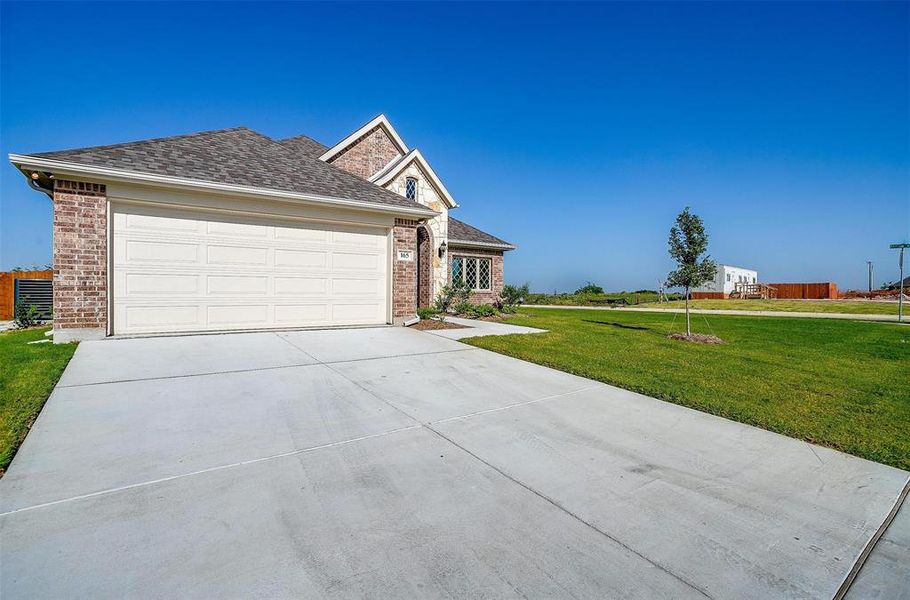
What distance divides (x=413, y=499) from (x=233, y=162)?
9.24 m

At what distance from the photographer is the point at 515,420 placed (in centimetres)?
417

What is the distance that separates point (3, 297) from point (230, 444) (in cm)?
1802

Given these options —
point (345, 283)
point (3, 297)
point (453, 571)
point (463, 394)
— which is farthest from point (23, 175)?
point (3, 297)

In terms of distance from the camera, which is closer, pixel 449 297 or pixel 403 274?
pixel 403 274

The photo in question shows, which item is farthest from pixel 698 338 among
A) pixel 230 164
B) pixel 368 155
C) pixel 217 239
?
pixel 368 155

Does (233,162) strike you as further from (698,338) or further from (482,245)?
(698,338)

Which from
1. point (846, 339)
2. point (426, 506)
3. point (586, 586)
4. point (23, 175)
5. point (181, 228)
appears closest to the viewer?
point (586, 586)

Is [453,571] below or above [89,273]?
below

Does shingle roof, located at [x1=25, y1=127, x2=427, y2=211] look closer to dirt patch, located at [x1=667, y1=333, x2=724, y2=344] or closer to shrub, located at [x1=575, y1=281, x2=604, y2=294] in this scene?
dirt patch, located at [x1=667, y1=333, x2=724, y2=344]

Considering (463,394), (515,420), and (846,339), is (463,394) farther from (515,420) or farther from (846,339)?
(846,339)

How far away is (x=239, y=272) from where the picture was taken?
862cm

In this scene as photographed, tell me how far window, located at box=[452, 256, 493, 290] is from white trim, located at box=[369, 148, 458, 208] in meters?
2.88

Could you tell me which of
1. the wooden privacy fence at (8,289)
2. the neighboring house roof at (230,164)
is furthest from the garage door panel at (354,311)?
the wooden privacy fence at (8,289)

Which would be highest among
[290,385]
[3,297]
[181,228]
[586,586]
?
[181,228]
